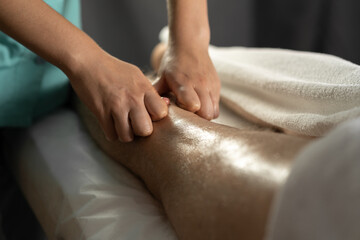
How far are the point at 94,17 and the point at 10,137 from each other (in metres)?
0.90

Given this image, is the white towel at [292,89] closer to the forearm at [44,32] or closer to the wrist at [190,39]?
the wrist at [190,39]

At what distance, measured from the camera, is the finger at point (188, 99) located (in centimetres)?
70

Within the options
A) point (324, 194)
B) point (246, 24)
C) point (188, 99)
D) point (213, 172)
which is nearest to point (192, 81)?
point (188, 99)

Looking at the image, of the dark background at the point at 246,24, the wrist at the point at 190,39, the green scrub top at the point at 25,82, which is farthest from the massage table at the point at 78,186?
the dark background at the point at 246,24

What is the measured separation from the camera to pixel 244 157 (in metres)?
0.47

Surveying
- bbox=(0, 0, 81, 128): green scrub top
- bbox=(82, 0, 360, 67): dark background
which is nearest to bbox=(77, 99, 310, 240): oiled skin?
bbox=(0, 0, 81, 128): green scrub top

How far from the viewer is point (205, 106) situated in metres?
0.72

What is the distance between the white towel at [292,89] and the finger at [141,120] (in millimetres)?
253

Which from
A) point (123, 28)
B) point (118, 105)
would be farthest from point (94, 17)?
point (118, 105)

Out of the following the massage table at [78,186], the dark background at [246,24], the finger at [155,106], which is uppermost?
the finger at [155,106]

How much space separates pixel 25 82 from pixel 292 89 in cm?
63

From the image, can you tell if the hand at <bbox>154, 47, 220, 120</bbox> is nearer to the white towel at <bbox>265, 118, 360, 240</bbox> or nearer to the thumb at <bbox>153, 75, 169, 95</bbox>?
the thumb at <bbox>153, 75, 169, 95</bbox>

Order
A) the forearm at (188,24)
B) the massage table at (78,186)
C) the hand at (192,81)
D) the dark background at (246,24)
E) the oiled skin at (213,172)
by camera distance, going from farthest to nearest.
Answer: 1. the dark background at (246,24)
2. the forearm at (188,24)
3. the hand at (192,81)
4. the massage table at (78,186)
5. the oiled skin at (213,172)

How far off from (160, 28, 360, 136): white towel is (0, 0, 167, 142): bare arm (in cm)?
24
